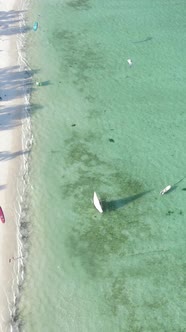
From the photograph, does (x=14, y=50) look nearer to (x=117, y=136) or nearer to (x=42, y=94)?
(x=42, y=94)

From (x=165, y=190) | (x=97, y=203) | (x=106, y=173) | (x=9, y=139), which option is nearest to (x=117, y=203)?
(x=97, y=203)

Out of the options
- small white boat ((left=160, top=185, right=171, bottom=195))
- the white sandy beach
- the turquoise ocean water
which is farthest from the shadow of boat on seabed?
the white sandy beach

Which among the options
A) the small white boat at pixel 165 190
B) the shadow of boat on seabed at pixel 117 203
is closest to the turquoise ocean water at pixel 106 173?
the shadow of boat on seabed at pixel 117 203

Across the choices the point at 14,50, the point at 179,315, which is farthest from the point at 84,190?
the point at 14,50

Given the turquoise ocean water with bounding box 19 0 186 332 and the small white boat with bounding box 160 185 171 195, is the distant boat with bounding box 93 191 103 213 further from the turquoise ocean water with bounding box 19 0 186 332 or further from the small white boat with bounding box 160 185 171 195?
the small white boat with bounding box 160 185 171 195

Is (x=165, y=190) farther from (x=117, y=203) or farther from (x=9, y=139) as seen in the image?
(x=9, y=139)

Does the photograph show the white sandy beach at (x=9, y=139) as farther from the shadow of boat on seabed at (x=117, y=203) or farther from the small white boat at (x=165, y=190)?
the small white boat at (x=165, y=190)
